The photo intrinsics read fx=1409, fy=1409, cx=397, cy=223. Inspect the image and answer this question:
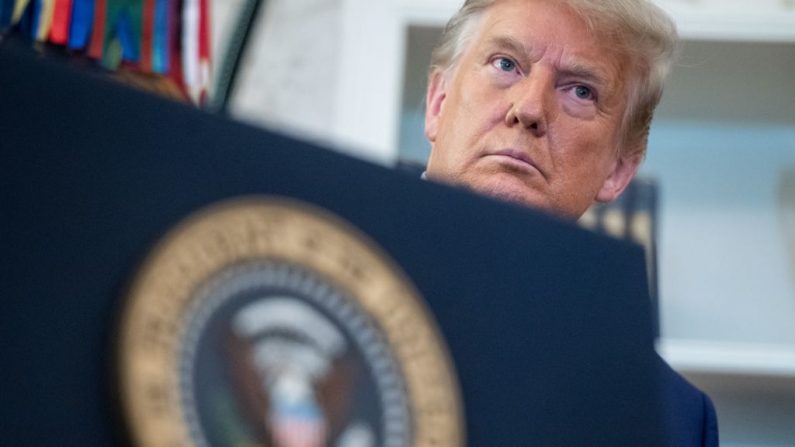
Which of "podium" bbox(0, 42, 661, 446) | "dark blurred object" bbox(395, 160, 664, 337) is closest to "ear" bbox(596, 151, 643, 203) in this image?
"dark blurred object" bbox(395, 160, 664, 337)

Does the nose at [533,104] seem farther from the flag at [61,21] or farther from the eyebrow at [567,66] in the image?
the flag at [61,21]

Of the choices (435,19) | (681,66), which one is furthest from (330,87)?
(681,66)

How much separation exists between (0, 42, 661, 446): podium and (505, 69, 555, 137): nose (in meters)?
0.70

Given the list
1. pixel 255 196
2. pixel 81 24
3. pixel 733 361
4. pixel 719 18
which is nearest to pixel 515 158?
pixel 81 24

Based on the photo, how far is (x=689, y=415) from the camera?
1279mm

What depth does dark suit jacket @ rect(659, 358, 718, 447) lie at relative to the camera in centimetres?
123

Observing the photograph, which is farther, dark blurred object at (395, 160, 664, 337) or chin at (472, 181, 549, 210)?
dark blurred object at (395, 160, 664, 337)

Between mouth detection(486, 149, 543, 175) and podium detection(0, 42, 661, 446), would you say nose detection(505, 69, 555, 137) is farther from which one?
podium detection(0, 42, 661, 446)

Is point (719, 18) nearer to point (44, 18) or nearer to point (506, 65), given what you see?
point (506, 65)

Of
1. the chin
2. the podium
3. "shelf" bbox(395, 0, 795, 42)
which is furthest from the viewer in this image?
"shelf" bbox(395, 0, 795, 42)

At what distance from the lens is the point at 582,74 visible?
1509 mm

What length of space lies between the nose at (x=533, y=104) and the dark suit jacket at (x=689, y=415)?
10.9 inches

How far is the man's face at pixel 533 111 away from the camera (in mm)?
1394

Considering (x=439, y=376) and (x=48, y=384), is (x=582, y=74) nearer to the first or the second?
(x=439, y=376)
